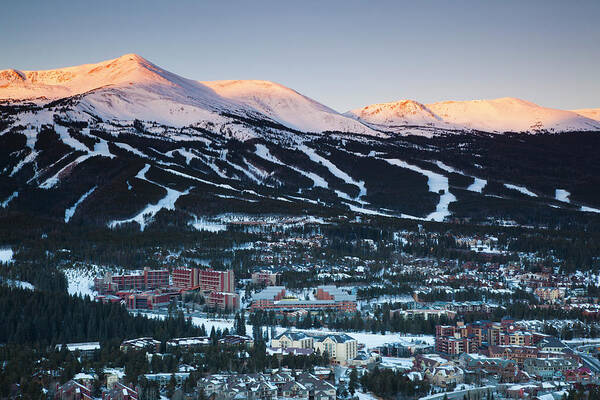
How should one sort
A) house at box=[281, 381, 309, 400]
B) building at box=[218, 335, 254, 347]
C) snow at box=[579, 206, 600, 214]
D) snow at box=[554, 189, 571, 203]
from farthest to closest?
snow at box=[554, 189, 571, 203] < snow at box=[579, 206, 600, 214] < building at box=[218, 335, 254, 347] < house at box=[281, 381, 309, 400]

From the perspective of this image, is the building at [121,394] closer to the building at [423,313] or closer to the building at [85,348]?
the building at [85,348]

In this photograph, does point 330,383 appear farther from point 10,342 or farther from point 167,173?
point 167,173

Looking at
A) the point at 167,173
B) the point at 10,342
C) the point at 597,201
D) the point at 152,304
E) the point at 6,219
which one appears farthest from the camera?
the point at 597,201

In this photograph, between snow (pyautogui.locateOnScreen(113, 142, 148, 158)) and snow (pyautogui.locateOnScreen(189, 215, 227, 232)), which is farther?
snow (pyautogui.locateOnScreen(113, 142, 148, 158))

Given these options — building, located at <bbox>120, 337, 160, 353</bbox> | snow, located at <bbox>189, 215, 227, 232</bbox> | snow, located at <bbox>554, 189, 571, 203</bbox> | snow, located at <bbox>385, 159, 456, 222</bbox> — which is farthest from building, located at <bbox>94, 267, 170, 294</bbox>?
snow, located at <bbox>554, 189, 571, 203</bbox>

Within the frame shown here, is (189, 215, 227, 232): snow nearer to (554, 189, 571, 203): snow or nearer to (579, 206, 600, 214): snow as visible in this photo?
(579, 206, 600, 214): snow

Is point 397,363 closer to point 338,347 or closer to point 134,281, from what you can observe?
point 338,347

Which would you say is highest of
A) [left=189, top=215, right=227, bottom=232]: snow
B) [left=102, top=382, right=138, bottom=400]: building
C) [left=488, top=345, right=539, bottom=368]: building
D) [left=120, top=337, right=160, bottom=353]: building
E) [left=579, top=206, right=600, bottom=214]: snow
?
[left=579, top=206, right=600, bottom=214]: snow

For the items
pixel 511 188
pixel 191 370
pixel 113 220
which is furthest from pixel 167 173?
pixel 191 370
